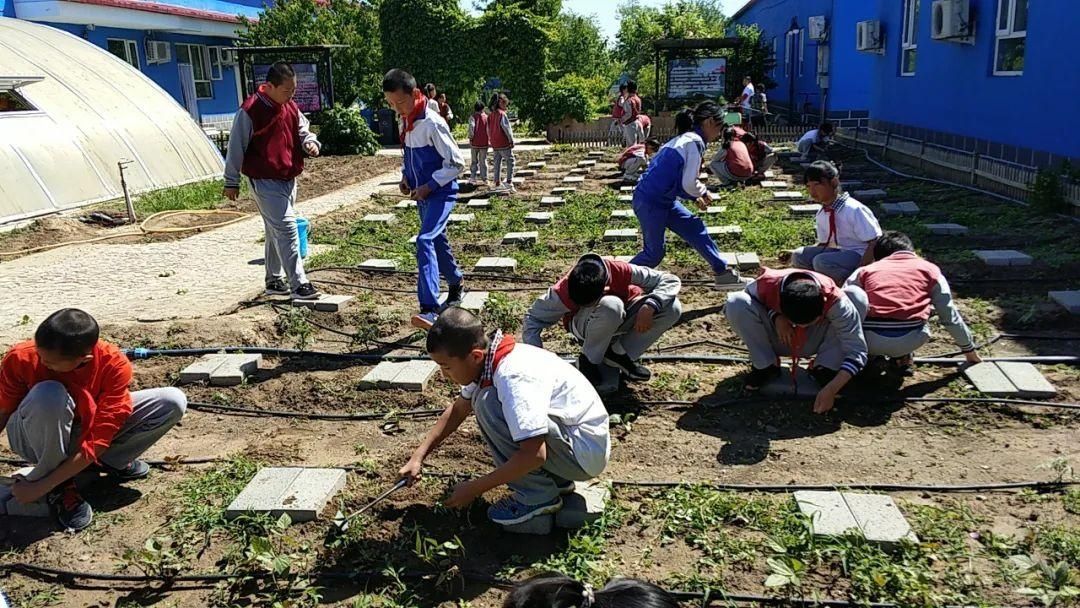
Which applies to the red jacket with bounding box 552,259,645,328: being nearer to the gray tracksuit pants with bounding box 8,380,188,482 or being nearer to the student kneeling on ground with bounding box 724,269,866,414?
the student kneeling on ground with bounding box 724,269,866,414

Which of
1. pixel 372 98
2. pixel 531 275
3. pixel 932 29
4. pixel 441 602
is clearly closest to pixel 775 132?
pixel 932 29

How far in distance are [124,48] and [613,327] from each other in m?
21.2

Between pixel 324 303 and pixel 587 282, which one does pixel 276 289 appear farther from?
pixel 587 282

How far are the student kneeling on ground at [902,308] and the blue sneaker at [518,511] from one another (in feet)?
7.10

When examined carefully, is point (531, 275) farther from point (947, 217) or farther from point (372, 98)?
point (372, 98)

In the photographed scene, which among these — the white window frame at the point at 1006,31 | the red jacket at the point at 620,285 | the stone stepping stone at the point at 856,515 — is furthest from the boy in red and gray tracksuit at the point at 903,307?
the white window frame at the point at 1006,31

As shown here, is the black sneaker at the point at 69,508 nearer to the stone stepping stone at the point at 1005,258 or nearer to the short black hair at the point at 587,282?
the short black hair at the point at 587,282

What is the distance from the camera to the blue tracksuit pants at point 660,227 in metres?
6.30

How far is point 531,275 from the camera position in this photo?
24.8 feet

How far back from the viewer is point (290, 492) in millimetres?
3555

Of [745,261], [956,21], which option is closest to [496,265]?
[745,261]

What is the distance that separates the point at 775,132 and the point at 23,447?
1937 cm

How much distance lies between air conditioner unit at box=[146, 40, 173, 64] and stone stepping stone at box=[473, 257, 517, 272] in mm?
18301

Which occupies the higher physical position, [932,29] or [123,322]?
[932,29]
